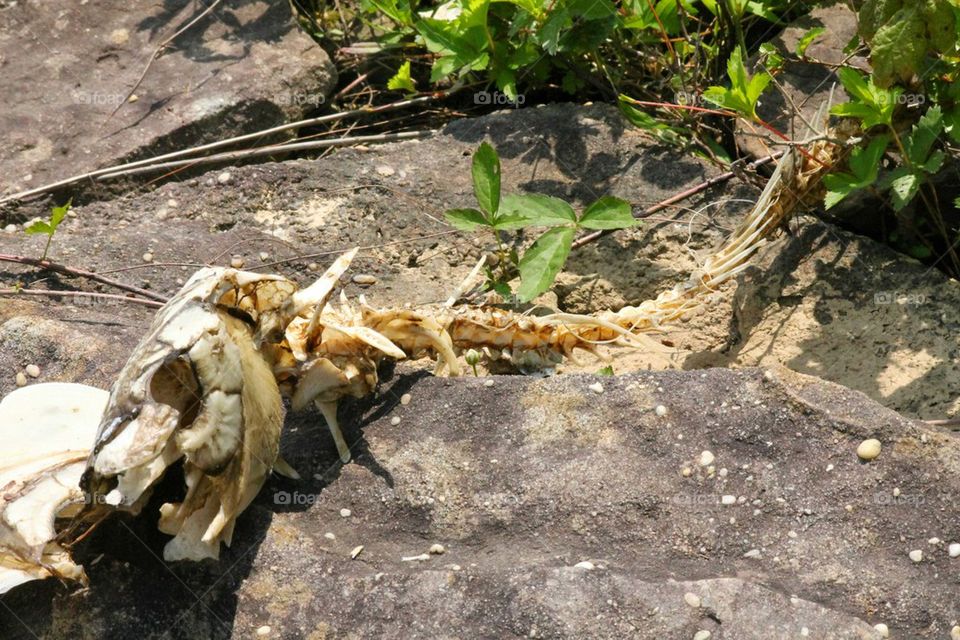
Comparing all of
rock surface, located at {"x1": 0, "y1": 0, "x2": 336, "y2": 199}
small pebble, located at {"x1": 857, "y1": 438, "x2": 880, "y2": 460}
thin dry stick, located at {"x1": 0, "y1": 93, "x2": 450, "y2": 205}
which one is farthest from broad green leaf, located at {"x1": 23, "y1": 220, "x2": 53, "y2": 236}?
small pebble, located at {"x1": 857, "y1": 438, "x2": 880, "y2": 460}

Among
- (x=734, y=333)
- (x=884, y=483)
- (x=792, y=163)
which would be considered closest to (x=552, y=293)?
(x=734, y=333)

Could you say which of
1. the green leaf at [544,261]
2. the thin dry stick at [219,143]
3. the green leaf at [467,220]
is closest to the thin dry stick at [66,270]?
the thin dry stick at [219,143]

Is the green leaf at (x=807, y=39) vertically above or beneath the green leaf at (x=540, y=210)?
above

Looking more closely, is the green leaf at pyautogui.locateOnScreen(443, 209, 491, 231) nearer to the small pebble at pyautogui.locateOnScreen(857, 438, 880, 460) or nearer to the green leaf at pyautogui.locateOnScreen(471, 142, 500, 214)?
the green leaf at pyautogui.locateOnScreen(471, 142, 500, 214)

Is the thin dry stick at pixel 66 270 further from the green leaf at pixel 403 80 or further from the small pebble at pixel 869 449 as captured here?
the small pebble at pixel 869 449

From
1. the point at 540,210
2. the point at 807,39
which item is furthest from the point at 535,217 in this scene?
the point at 807,39

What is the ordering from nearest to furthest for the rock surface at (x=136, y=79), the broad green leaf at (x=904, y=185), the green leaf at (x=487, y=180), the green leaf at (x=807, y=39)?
the broad green leaf at (x=904, y=185) → the green leaf at (x=487, y=180) → the green leaf at (x=807, y=39) → the rock surface at (x=136, y=79)
